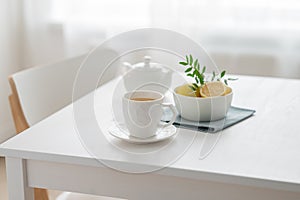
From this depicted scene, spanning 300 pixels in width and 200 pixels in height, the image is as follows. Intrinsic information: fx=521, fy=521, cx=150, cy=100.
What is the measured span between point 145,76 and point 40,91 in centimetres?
47

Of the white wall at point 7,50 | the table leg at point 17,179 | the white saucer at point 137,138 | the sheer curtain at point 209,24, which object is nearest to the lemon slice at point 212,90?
the white saucer at point 137,138

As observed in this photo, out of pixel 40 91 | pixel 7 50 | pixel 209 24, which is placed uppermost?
pixel 209 24

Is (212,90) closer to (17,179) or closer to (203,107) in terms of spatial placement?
(203,107)

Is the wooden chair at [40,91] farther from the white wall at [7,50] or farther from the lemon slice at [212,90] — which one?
the white wall at [7,50]

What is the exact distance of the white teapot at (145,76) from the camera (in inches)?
66.6

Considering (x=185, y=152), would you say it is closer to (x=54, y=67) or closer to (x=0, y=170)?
(x=54, y=67)

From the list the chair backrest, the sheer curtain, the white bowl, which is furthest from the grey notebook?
the sheer curtain

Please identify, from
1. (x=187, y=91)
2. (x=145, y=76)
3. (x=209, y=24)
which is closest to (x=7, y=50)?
(x=209, y=24)

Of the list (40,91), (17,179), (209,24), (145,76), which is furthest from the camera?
(209,24)

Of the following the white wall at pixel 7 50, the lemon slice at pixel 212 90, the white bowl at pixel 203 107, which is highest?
the lemon slice at pixel 212 90

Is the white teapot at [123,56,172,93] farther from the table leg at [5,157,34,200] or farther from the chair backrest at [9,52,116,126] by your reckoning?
the table leg at [5,157,34,200]

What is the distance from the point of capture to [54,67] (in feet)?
6.70

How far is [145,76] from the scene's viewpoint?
1691mm

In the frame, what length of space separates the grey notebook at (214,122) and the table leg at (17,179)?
0.44 m
